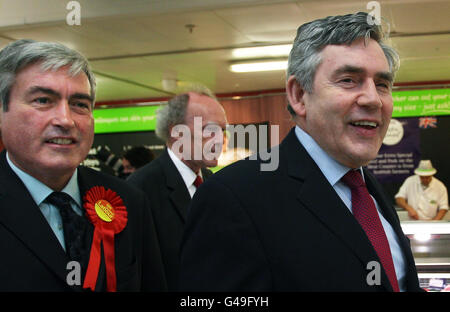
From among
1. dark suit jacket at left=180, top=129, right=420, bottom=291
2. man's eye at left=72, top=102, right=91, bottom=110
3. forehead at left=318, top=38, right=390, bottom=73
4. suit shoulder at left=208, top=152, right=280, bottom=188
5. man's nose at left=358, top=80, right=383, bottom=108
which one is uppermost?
forehead at left=318, top=38, right=390, bottom=73

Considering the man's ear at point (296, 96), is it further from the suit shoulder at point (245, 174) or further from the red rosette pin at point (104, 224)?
the red rosette pin at point (104, 224)

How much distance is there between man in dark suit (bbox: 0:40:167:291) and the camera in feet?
4.16

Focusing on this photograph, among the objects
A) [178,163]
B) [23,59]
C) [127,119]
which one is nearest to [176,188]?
[178,163]

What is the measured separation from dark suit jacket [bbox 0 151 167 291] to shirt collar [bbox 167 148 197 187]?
987mm

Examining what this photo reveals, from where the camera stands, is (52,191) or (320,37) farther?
(52,191)

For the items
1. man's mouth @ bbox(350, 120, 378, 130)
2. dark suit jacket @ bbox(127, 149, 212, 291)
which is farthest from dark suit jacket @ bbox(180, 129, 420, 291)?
dark suit jacket @ bbox(127, 149, 212, 291)

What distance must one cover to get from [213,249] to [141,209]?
0.59m

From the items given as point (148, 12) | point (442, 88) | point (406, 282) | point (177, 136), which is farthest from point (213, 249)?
point (442, 88)

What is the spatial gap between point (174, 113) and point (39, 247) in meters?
1.73

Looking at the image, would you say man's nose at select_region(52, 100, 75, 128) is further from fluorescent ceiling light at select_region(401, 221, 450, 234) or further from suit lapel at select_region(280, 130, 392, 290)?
fluorescent ceiling light at select_region(401, 221, 450, 234)

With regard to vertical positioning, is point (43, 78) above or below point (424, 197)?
→ below

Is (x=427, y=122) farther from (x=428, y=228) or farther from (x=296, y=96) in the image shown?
(x=296, y=96)

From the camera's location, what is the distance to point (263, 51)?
668 cm

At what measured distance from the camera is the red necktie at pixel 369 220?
1.19m
